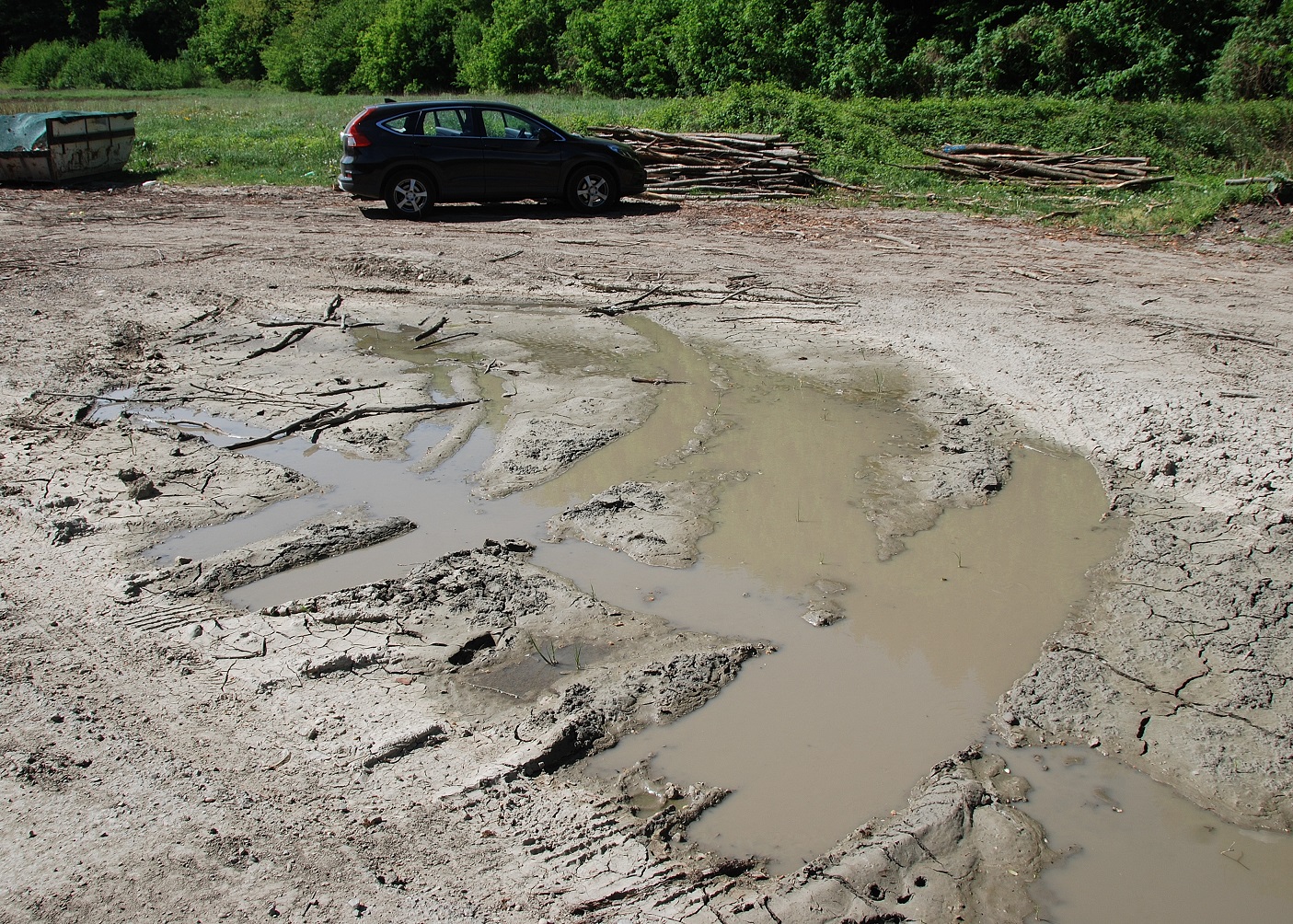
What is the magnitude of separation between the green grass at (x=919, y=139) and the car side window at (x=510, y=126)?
16.0ft

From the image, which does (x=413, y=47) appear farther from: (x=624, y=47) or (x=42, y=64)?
(x=42, y=64)

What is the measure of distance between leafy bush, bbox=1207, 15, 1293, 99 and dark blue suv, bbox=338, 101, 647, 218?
2046cm

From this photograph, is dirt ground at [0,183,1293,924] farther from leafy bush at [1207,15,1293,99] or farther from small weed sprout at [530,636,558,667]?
leafy bush at [1207,15,1293,99]

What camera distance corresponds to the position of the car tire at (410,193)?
570 inches

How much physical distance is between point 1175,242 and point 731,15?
2220 centimetres

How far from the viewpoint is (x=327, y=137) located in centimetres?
2242

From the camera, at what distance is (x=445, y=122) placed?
571 inches

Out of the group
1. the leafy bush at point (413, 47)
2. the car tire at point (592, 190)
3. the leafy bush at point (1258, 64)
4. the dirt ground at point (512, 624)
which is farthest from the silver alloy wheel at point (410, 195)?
the leafy bush at point (413, 47)

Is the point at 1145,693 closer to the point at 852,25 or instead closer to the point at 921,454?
the point at 921,454

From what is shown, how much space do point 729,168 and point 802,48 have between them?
1575 centimetres

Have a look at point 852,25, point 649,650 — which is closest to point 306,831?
point 649,650

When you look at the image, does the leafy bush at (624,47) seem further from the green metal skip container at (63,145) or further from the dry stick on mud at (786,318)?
the dry stick on mud at (786,318)

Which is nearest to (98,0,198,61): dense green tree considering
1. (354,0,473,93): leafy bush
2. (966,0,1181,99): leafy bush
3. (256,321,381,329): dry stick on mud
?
(354,0,473,93): leafy bush

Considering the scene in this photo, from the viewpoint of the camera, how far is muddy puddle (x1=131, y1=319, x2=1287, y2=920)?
144 inches
